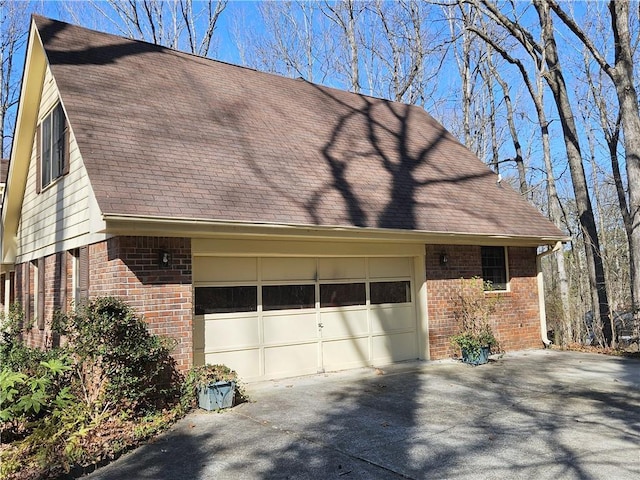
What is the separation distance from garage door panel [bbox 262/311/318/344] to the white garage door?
0.05 ft

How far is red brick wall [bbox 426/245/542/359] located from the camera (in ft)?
33.3

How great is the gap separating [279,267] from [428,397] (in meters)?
3.11

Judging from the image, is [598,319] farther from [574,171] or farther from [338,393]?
[338,393]

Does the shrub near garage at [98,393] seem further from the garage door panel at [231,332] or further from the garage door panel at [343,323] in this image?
the garage door panel at [343,323]

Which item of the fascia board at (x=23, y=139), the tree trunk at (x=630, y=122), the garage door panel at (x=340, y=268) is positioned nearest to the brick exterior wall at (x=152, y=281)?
the garage door panel at (x=340, y=268)

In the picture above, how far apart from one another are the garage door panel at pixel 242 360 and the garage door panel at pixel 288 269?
3.99ft

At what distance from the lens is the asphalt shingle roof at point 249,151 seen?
24.9 ft

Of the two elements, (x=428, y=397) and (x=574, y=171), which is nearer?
(x=428, y=397)

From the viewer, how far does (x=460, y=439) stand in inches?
214

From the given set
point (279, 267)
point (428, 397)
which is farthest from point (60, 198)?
point (428, 397)

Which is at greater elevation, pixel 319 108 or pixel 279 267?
pixel 319 108

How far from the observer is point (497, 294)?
11109 mm

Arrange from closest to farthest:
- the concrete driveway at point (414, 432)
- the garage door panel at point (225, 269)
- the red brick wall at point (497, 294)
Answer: the concrete driveway at point (414, 432) < the garage door panel at point (225, 269) < the red brick wall at point (497, 294)

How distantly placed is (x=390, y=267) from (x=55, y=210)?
6.18m
